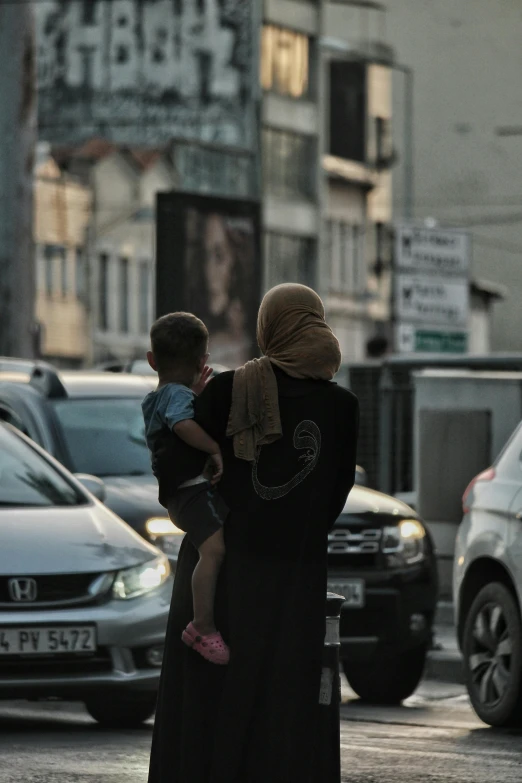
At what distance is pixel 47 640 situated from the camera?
379 inches

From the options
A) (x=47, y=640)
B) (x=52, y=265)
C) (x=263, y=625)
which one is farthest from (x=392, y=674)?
(x=52, y=265)

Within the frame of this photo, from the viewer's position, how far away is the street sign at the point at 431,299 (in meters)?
21.7

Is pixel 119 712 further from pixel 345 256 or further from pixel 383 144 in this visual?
pixel 383 144

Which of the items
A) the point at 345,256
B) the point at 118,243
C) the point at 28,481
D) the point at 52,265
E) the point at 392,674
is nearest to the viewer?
the point at 28,481

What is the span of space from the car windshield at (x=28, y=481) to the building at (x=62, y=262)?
48.5 meters

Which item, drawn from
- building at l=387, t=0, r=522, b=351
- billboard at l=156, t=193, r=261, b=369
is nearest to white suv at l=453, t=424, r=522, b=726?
billboard at l=156, t=193, r=261, b=369

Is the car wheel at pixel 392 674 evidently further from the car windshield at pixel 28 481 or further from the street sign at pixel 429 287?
the street sign at pixel 429 287

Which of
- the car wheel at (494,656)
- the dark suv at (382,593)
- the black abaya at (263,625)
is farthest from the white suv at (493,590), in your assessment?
the black abaya at (263,625)

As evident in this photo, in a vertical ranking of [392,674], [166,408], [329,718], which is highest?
[166,408]

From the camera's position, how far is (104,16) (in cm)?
7369

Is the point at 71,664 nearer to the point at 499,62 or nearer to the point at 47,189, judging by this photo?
the point at 47,189

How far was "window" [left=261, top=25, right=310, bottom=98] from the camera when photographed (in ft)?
242

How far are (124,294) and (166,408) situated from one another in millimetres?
58824

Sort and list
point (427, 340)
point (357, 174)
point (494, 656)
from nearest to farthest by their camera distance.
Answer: point (494, 656) < point (427, 340) < point (357, 174)
